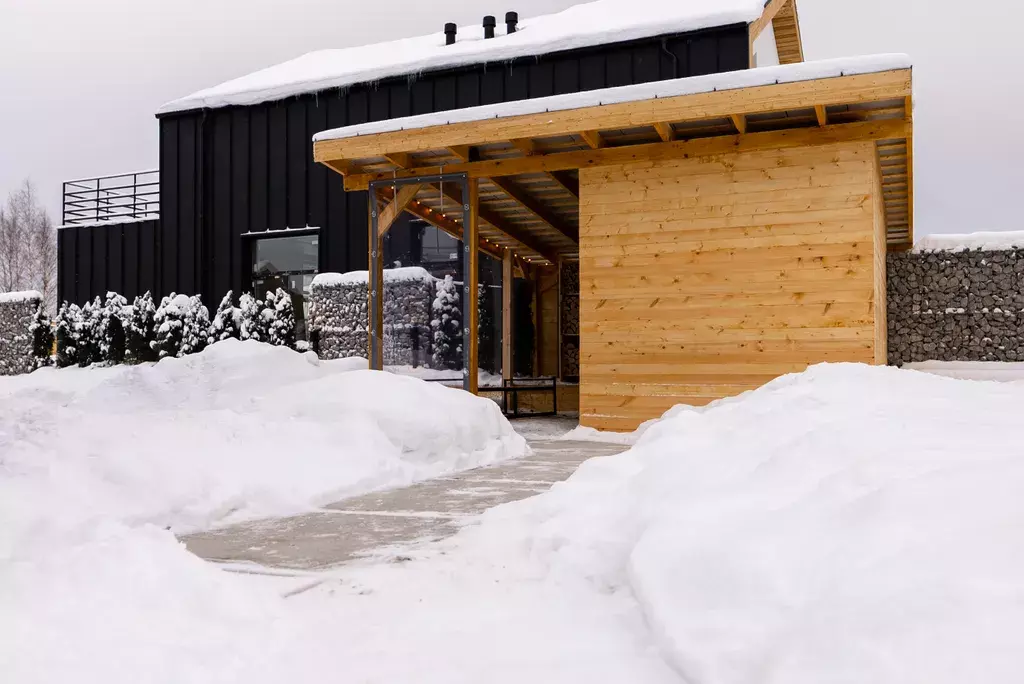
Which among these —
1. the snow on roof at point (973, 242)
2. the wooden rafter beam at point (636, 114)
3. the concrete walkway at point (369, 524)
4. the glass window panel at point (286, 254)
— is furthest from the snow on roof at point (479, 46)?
the concrete walkway at point (369, 524)

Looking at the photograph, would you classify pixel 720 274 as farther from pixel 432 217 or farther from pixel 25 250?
pixel 25 250

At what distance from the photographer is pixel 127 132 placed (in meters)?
73.2

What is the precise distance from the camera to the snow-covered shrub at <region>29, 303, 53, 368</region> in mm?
17906

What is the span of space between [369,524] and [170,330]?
13.2 metres

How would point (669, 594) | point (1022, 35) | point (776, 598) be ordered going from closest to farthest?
point (776, 598), point (669, 594), point (1022, 35)

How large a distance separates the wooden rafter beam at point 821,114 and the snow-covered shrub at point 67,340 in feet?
53.6

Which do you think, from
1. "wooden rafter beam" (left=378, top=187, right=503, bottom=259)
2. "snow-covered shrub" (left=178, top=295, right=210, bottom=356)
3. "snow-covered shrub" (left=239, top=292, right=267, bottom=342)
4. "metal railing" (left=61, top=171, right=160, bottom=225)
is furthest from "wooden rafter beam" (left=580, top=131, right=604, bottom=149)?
"metal railing" (left=61, top=171, right=160, bottom=225)

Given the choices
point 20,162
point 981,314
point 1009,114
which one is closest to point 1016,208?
point 1009,114

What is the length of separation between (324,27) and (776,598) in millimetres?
92289

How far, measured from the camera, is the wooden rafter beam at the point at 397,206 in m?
9.66

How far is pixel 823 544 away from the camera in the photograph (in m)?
2.25

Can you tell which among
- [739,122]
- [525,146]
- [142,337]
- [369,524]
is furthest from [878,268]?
[142,337]

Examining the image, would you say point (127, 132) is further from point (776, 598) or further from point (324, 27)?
point (776, 598)

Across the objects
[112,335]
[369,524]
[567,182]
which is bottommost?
[369,524]
